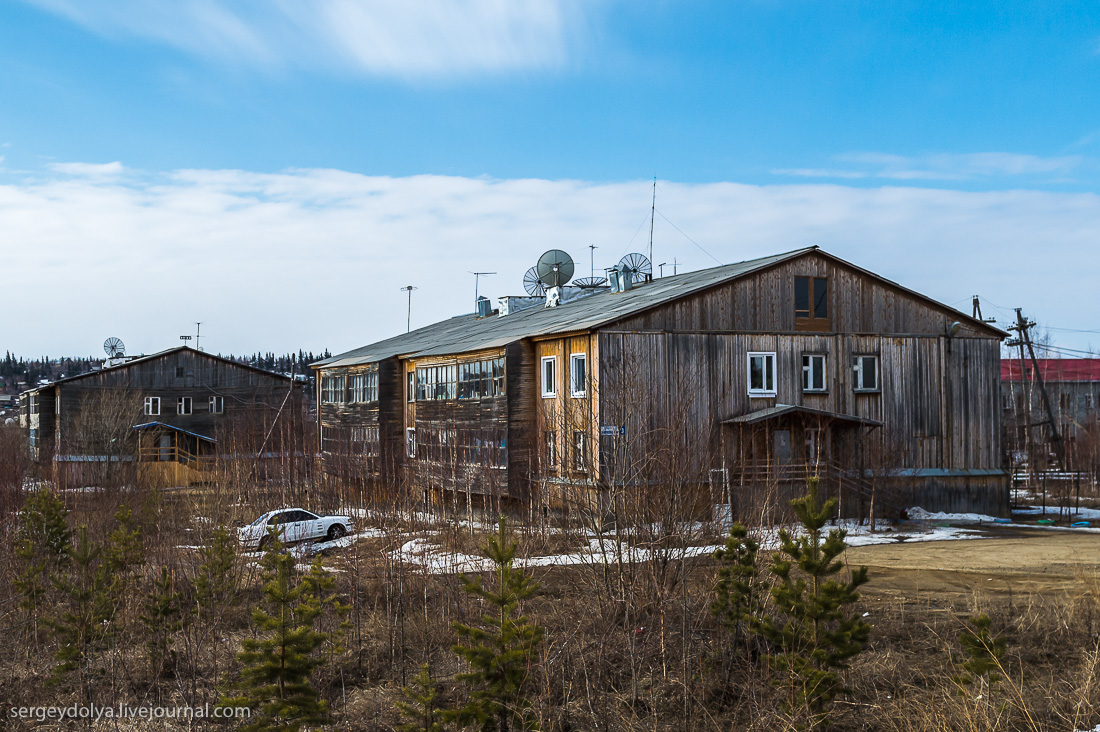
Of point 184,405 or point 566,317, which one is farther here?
point 184,405

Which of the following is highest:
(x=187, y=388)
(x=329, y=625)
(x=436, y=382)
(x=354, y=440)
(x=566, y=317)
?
(x=566, y=317)

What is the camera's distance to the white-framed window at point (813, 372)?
30.7 meters

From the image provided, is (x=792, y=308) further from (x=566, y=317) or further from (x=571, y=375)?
(x=566, y=317)

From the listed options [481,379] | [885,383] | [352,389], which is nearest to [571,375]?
[481,379]

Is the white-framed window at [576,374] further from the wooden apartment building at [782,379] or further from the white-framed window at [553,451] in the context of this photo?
the white-framed window at [553,451]

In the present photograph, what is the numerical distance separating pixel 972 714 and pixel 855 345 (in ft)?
77.5

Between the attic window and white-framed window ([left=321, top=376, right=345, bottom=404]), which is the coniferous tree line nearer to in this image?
the attic window

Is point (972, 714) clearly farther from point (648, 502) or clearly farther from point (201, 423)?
point (201, 423)

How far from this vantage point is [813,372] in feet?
101

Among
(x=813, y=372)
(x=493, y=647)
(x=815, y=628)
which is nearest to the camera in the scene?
(x=815, y=628)

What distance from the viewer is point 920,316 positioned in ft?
106

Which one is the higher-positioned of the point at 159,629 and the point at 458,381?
the point at 458,381

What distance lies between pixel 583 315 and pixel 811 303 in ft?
25.4

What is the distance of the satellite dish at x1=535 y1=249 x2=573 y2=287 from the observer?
1673 inches
